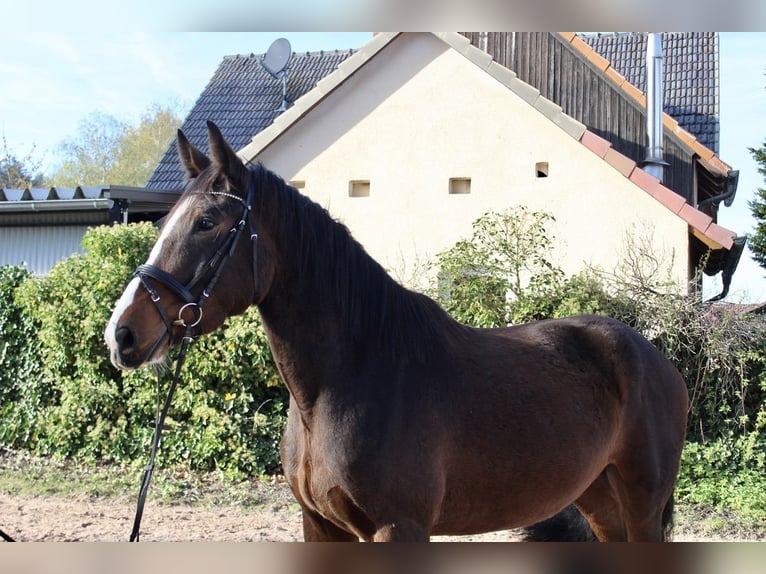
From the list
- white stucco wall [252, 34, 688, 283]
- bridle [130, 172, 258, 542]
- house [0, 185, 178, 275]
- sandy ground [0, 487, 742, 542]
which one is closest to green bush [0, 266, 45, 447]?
sandy ground [0, 487, 742, 542]

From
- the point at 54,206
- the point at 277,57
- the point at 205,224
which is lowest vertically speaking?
the point at 205,224

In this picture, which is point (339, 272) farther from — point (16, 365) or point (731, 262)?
point (731, 262)

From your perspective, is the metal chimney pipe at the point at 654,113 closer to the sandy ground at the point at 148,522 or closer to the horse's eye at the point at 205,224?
the sandy ground at the point at 148,522

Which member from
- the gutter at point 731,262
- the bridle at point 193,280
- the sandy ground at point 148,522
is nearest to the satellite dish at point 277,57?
the gutter at point 731,262

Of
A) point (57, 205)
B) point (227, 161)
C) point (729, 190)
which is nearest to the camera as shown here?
point (227, 161)

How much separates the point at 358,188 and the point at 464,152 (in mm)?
2134

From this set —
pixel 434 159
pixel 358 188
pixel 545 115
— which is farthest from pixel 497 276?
pixel 358 188

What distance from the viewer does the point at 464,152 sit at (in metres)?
12.6

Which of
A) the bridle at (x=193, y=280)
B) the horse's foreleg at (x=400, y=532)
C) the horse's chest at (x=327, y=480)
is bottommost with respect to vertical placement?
the horse's foreleg at (x=400, y=532)

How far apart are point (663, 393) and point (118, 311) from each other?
281 cm

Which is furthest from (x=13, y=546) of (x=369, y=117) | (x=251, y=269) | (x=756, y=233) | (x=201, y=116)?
(x=756, y=233)

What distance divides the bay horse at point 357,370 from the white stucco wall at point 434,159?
27.2 feet

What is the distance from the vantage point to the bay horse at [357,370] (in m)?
2.63

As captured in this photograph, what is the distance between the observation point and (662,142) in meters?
13.0
